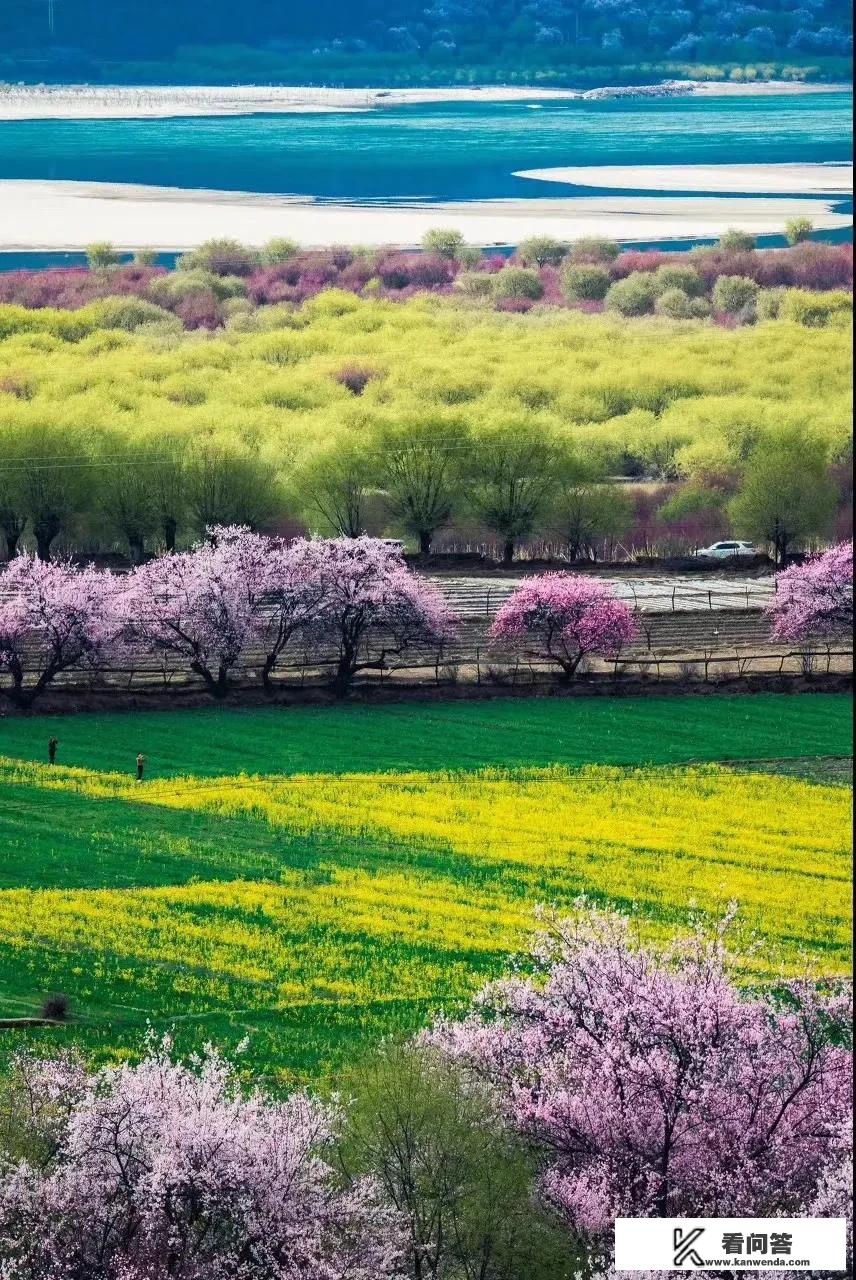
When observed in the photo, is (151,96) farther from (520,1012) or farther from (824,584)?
(520,1012)

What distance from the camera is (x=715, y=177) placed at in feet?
447

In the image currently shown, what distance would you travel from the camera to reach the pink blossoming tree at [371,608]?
60.8 meters

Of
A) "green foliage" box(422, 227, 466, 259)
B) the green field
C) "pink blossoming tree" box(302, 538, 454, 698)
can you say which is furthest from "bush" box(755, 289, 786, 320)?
the green field

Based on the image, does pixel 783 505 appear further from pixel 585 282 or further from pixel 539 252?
pixel 539 252

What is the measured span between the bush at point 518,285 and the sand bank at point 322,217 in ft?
27.1

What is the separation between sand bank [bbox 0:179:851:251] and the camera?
126 metres

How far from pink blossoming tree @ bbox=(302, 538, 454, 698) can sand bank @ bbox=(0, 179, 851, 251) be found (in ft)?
217

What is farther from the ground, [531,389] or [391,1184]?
[531,389]

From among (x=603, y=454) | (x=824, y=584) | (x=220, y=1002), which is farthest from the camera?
(x=603, y=454)

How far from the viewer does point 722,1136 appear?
28000 millimetres

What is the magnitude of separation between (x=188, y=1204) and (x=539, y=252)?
329 ft

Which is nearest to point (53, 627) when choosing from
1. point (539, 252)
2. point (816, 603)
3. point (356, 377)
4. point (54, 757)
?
point (54, 757)

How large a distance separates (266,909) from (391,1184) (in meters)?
15.6

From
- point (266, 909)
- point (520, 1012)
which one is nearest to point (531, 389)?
point (266, 909)
